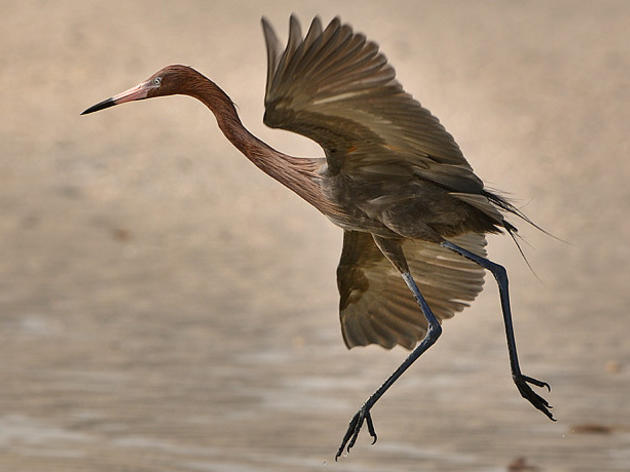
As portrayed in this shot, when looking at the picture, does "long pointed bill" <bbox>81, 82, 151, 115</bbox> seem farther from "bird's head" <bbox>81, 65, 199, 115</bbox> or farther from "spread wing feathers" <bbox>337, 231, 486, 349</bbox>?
"spread wing feathers" <bbox>337, 231, 486, 349</bbox>

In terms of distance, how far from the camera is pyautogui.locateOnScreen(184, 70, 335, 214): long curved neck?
251 inches

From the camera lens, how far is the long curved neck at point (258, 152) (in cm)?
639

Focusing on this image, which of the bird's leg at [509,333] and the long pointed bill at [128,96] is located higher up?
the long pointed bill at [128,96]

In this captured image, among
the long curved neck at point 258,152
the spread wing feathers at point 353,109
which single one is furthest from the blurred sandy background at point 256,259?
the spread wing feathers at point 353,109

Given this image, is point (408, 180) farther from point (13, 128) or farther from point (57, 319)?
point (13, 128)

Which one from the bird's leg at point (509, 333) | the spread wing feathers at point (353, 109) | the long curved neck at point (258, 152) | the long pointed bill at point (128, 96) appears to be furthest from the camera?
the bird's leg at point (509, 333)

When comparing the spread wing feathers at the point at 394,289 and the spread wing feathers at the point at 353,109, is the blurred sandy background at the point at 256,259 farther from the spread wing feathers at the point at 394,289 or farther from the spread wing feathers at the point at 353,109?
the spread wing feathers at the point at 353,109

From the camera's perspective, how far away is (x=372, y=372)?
10.5 metres

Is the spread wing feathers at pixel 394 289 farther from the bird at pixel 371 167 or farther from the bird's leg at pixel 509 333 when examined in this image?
the bird's leg at pixel 509 333

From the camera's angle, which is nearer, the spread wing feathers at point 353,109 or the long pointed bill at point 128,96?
the spread wing feathers at point 353,109

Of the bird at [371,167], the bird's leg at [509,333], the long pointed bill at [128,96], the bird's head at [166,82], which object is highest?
the bird's head at [166,82]

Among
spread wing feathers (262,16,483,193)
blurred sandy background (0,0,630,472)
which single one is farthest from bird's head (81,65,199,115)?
blurred sandy background (0,0,630,472)

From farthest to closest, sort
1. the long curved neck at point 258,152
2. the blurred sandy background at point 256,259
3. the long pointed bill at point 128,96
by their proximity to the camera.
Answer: the blurred sandy background at point 256,259
the long curved neck at point 258,152
the long pointed bill at point 128,96

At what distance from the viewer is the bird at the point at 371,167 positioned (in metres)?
5.91
